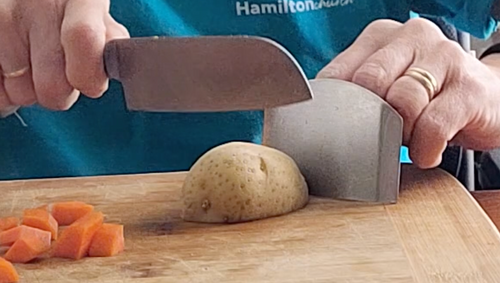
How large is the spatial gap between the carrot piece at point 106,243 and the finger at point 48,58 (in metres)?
0.17

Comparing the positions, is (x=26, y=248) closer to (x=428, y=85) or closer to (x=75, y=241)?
(x=75, y=241)

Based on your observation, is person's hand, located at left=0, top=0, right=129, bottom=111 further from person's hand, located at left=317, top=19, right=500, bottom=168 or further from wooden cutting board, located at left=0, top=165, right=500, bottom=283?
person's hand, located at left=317, top=19, right=500, bottom=168

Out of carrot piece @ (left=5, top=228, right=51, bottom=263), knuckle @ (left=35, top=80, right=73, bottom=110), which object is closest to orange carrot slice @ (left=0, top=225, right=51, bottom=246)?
carrot piece @ (left=5, top=228, right=51, bottom=263)

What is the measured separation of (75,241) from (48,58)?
0.71ft

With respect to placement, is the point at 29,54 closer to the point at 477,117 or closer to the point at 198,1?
the point at 198,1

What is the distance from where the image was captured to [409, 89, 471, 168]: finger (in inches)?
44.6

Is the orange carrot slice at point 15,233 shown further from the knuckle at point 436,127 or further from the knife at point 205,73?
the knuckle at point 436,127

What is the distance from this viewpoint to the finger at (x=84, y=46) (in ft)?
3.47

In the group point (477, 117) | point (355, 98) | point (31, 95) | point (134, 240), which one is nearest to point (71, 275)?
point (134, 240)

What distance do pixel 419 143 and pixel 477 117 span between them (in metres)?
0.09

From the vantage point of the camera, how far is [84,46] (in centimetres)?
106

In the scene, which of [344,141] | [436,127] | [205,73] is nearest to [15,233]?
[205,73]

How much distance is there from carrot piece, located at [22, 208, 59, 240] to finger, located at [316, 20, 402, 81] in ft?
1.29

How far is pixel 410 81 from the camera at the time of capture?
1.14m
